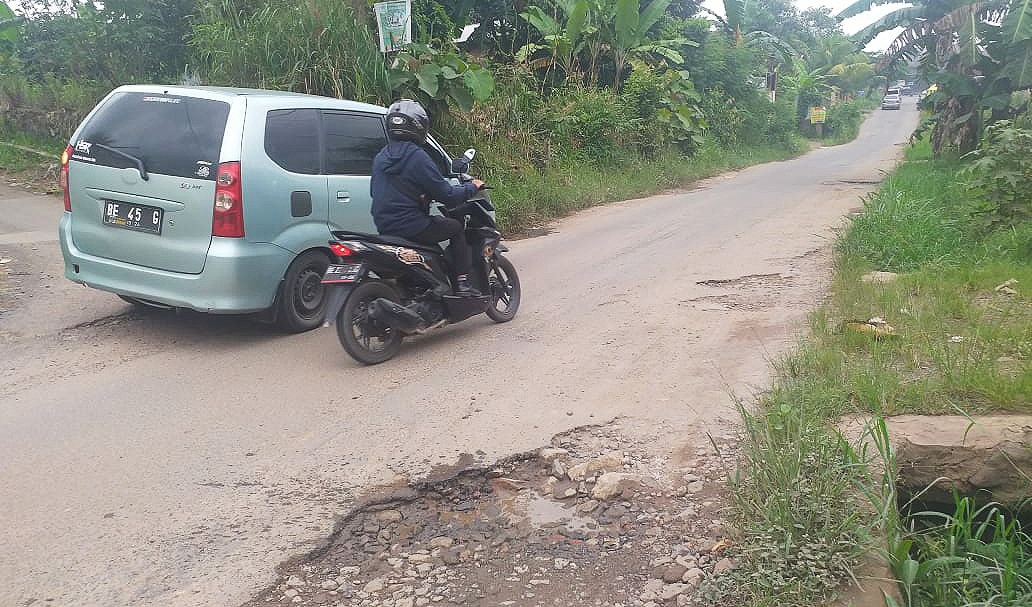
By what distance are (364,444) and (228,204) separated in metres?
2.24

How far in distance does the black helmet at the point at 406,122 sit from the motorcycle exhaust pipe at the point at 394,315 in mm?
1095

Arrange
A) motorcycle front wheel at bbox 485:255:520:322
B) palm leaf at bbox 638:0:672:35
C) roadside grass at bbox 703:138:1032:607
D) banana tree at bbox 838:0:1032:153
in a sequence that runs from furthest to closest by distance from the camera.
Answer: palm leaf at bbox 638:0:672:35
banana tree at bbox 838:0:1032:153
motorcycle front wheel at bbox 485:255:520:322
roadside grass at bbox 703:138:1032:607

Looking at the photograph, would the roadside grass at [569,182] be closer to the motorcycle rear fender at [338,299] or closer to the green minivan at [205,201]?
the green minivan at [205,201]

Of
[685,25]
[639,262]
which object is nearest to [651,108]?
[685,25]

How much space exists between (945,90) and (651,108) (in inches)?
236

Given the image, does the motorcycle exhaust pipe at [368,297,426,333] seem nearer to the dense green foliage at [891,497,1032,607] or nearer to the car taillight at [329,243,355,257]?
the car taillight at [329,243,355,257]

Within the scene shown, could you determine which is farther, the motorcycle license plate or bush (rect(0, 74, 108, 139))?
bush (rect(0, 74, 108, 139))

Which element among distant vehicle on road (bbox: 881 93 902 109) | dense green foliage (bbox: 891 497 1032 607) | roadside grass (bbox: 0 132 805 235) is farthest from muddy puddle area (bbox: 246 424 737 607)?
distant vehicle on road (bbox: 881 93 902 109)

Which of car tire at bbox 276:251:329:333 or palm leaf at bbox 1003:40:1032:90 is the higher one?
palm leaf at bbox 1003:40:1032:90

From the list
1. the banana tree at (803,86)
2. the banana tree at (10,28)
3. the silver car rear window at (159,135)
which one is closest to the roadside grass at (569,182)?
the silver car rear window at (159,135)

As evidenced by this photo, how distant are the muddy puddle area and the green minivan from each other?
266cm

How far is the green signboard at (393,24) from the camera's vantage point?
1109 centimetres

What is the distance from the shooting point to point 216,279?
5.84 metres

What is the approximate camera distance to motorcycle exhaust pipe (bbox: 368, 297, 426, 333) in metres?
5.70
